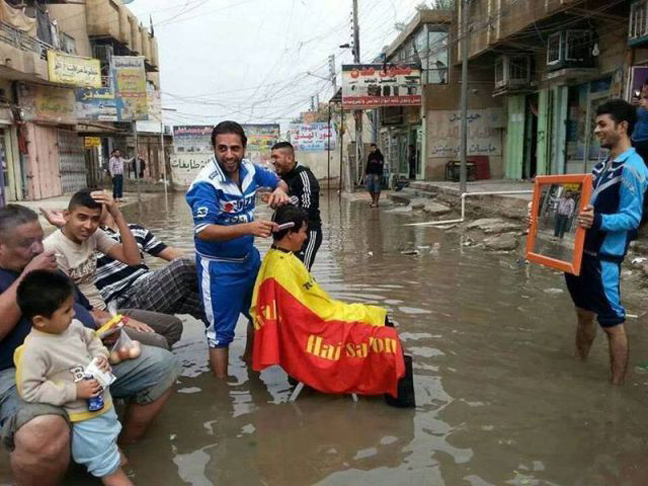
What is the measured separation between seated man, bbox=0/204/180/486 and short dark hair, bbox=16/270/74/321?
18 cm

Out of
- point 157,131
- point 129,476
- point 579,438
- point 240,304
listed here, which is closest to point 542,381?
point 579,438

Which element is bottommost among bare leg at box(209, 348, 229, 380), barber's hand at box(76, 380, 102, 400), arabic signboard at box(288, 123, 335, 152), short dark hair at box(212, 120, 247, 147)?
bare leg at box(209, 348, 229, 380)

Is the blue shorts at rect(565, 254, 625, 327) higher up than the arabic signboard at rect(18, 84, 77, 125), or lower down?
lower down

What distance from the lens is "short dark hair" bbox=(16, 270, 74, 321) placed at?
2246 millimetres

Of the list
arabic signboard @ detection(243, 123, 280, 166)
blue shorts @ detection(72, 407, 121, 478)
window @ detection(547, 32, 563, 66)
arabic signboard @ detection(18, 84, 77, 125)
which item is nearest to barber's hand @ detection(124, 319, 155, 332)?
blue shorts @ detection(72, 407, 121, 478)

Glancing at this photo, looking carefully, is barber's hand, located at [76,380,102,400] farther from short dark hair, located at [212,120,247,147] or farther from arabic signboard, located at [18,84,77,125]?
arabic signboard, located at [18,84,77,125]

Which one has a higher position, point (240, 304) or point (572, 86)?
point (572, 86)

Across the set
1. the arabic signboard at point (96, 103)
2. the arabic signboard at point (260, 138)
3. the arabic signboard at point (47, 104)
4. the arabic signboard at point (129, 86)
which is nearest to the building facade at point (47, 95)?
the arabic signboard at point (47, 104)

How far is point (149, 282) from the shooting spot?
159 inches

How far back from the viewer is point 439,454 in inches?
113

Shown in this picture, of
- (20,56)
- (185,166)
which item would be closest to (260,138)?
(185,166)

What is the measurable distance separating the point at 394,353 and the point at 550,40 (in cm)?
1299

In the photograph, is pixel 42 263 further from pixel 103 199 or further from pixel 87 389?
pixel 103 199

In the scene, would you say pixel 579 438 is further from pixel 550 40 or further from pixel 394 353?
pixel 550 40
